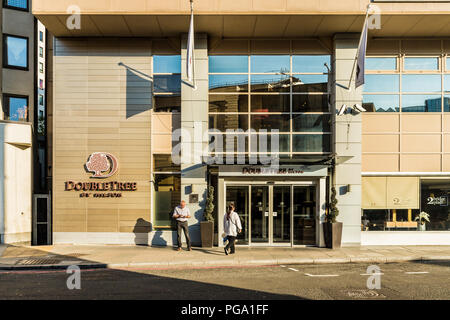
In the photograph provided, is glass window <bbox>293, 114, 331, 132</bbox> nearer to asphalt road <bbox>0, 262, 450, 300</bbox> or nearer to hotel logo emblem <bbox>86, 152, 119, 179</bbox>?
asphalt road <bbox>0, 262, 450, 300</bbox>

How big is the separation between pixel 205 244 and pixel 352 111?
289 inches

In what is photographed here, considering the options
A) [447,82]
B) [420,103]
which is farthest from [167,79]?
[447,82]

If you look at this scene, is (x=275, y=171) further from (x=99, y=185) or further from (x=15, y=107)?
(x=15, y=107)

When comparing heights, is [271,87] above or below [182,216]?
above

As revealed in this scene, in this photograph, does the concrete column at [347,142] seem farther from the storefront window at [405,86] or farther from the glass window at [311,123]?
the storefront window at [405,86]

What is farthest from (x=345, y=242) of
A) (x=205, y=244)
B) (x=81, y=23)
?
(x=81, y=23)

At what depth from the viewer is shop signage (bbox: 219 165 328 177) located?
13.8m

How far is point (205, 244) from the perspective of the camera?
13578mm

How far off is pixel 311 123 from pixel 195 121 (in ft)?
14.7

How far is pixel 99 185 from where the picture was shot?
47.2ft

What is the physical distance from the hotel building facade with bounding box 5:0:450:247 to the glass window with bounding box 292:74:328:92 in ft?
0.13

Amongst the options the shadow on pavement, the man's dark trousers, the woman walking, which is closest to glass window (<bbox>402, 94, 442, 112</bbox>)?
the woman walking

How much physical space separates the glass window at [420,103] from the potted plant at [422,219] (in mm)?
4003

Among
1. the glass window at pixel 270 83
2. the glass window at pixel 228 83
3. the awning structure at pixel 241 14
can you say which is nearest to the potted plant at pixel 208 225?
the glass window at pixel 228 83
